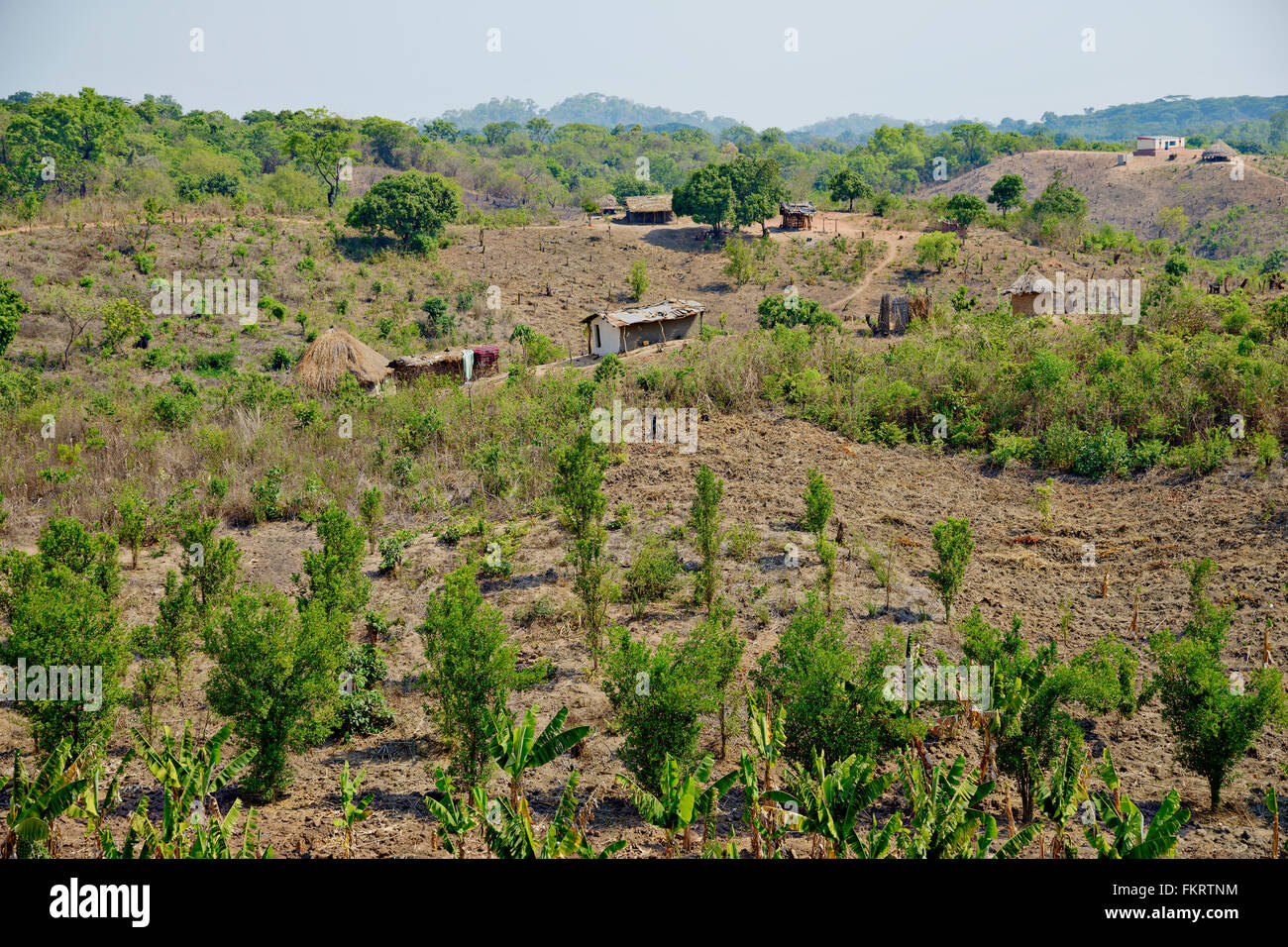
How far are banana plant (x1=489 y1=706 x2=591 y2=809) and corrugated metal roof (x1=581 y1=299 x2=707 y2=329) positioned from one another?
65.4 ft

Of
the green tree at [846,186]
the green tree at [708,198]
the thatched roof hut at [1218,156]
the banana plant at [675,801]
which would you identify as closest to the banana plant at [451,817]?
the banana plant at [675,801]

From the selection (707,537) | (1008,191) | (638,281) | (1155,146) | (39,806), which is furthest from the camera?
(1155,146)

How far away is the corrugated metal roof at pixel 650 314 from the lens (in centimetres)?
2514

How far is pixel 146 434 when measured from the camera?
15.7 metres

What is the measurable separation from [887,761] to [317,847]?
4428 mm

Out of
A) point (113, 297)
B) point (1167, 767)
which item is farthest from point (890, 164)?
point (1167, 767)

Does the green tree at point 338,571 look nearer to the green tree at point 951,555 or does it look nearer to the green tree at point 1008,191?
the green tree at point 951,555

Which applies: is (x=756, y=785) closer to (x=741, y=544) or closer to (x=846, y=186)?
(x=741, y=544)

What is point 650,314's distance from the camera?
85.1 ft

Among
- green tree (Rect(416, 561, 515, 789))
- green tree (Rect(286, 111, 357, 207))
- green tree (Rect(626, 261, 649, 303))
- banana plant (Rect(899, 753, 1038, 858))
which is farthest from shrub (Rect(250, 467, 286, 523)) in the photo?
green tree (Rect(286, 111, 357, 207))

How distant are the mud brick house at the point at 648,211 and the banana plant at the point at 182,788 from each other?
1560 inches

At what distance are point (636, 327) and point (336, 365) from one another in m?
8.37

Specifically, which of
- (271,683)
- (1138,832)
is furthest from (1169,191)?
(271,683)

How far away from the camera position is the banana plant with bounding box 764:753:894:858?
524 centimetres
